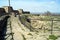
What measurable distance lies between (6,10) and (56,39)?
7027cm

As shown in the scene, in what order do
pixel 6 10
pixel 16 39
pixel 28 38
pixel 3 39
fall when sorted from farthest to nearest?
1. pixel 6 10
2. pixel 28 38
3. pixel 16 39
4. pixel 3 39

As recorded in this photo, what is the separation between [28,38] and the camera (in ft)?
33.8

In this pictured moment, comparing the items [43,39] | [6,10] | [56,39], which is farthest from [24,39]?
[6,10]

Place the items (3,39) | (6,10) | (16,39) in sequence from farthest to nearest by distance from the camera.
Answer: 1. (6,10)
2. (16,39)
3. (3,39)

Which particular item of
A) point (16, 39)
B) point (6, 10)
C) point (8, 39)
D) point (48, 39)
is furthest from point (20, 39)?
Result: point (6, 10)

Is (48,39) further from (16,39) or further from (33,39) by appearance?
(16,39)

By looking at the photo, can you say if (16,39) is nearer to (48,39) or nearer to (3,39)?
(3,39)

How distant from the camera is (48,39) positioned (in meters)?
9.93

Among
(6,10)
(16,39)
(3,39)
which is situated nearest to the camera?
(3,39)

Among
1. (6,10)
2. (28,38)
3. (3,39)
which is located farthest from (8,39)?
(6,10)

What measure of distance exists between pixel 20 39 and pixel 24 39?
346mm

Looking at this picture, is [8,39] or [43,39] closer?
[8,39]

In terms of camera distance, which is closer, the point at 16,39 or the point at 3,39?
the point at 3,39

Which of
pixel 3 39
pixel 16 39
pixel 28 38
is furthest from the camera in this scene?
pixel 28 38
